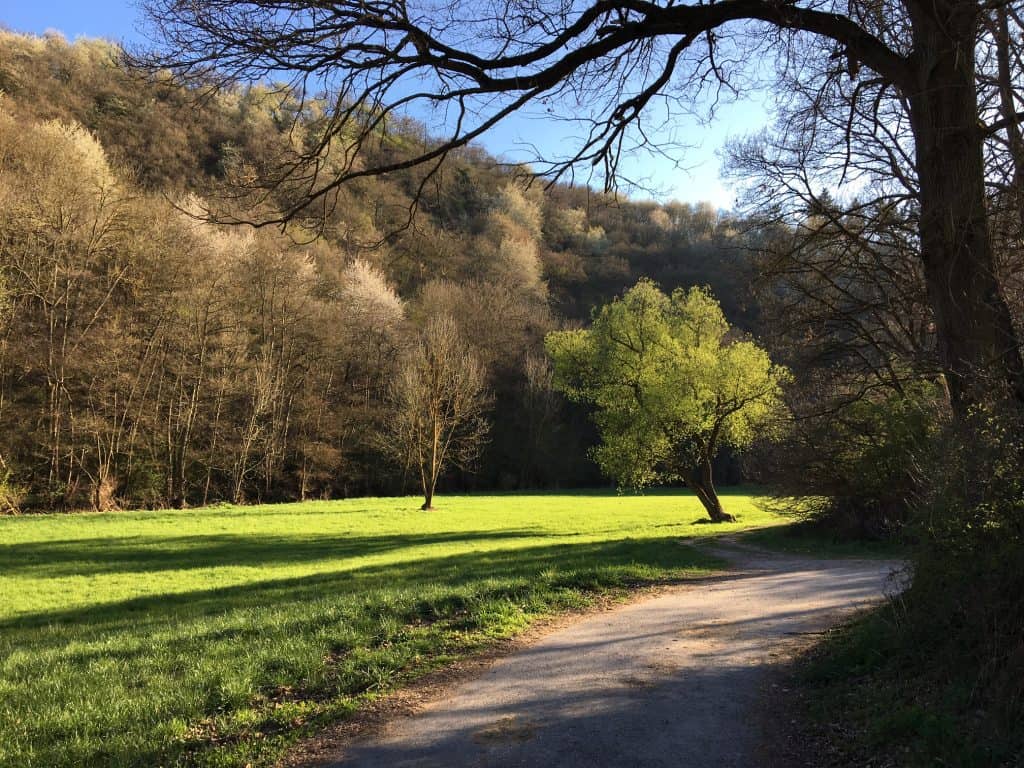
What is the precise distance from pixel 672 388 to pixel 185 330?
26004mm

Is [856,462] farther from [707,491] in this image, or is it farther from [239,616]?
[239,616]

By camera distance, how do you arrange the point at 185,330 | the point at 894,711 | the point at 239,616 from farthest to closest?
the point at 185,330, the point at 239,616, the point at 894,711

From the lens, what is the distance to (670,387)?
77.2 ft

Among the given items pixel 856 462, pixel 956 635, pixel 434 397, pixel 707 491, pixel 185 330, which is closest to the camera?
pixel 956 635

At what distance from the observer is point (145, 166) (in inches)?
1756

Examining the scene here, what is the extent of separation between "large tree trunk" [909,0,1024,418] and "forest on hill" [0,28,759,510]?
13.0 feet

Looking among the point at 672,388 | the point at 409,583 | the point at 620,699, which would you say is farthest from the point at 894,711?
the point at 672,388

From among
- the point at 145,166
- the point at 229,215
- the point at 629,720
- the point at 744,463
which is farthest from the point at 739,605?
the point at 145,166

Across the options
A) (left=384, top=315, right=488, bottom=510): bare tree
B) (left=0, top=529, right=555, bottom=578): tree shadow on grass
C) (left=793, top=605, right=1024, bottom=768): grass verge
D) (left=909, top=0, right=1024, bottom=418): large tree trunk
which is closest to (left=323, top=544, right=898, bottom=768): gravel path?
(left=793, top=605, right=1024, bottom=768): grass verge

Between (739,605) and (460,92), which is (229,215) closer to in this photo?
(460,92)

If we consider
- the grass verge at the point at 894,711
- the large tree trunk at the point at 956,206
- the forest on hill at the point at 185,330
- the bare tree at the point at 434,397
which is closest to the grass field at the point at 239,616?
A: the grass verge at the point at 894,711

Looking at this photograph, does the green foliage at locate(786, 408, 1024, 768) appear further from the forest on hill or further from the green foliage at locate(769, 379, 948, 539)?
the green foliage at locate(769, 379, 948, 539)

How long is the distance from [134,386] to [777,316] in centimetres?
3159

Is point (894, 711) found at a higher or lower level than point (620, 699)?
higher
